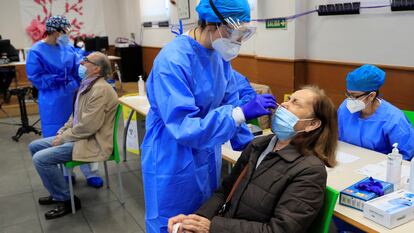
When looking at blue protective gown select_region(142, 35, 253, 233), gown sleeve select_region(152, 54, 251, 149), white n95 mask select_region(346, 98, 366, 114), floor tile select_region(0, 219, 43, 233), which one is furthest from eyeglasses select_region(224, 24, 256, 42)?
floor tile select_region(0, 219, 43, 233)

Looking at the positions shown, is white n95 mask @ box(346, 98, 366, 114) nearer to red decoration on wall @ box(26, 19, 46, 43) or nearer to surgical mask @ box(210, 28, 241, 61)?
surgical mask @ box(210, 28, 241, 61)

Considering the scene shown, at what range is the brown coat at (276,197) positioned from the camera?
4.19ft

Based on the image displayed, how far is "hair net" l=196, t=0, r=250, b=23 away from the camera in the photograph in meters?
1.41

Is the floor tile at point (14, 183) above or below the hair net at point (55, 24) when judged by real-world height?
below

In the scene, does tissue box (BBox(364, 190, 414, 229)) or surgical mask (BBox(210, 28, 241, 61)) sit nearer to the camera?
tissue box (BBox(364, 190, 414, 229))

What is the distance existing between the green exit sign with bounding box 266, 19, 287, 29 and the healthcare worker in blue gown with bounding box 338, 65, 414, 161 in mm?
2017

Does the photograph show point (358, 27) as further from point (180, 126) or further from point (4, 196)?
point (4, 196)

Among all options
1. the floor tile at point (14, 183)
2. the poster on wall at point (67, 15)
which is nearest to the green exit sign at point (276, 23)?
the floor tile at point (14, 183)

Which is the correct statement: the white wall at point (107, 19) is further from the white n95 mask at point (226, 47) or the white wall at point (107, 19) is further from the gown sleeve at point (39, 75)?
the white n95 mask at point (226, 47)

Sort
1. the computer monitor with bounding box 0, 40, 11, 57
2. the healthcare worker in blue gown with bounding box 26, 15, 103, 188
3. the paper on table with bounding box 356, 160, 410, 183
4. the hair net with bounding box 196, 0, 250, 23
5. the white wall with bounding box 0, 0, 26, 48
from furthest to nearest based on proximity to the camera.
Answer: the white wall with bounding box 0, 0, 26, 48
the computer monitor with bounding box 0, 40, 11, 57
the healthcare worker in blue gown with bounding box 26, 15, 103, 188
the paper on table with bounding box 356, 160, 410, 183
the hair net with bounding box 196, 0, 250, 23

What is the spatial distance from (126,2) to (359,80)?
25.3 ft

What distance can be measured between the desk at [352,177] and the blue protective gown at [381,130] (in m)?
0.09

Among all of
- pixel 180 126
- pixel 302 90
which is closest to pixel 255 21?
pixel 302 90

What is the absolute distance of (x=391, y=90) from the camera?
318 cm
